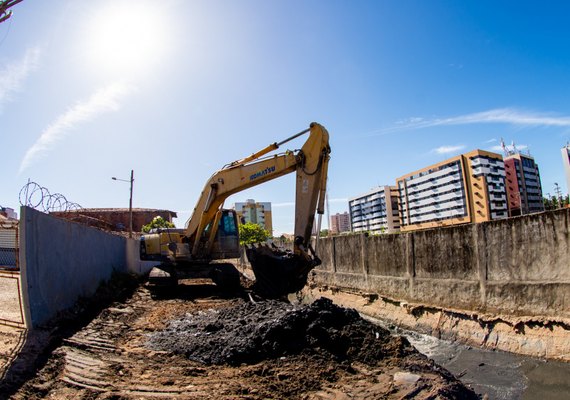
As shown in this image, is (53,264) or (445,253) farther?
(445,253)

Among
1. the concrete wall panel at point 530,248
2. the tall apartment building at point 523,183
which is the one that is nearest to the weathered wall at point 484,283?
the concrete wall panel at point 530,248

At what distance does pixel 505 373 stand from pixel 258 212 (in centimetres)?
14388

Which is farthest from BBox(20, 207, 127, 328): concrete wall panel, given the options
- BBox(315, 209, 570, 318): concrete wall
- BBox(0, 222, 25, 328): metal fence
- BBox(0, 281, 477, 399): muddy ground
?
BBox(315, 209, 570, 318): concrete wall

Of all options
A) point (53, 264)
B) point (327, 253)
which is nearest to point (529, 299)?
point (327, 253)

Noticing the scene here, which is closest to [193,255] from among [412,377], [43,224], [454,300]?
[43,224]

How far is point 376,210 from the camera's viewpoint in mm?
155500

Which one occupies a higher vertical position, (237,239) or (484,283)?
(237,239)

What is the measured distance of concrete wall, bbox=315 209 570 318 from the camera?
6.12 meters

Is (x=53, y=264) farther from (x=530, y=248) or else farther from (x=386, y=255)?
(x=530, y=248)

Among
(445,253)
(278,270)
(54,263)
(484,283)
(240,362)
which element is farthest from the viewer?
(278,270)

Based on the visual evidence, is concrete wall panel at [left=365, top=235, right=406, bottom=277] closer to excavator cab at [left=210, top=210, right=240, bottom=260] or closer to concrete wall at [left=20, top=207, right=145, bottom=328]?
excavator cab at [left=210, top=210, right=240, bottom=260]

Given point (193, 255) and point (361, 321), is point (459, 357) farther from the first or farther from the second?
point (193, 255)

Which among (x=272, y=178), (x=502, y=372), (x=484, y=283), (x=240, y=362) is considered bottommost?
(x=502, y=372)

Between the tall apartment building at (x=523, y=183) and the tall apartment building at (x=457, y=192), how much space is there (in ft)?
33.1
